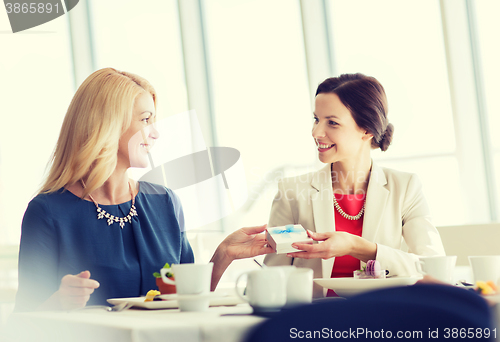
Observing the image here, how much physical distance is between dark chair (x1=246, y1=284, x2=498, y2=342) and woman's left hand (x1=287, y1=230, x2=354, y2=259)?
0.72 m

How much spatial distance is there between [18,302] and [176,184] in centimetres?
370

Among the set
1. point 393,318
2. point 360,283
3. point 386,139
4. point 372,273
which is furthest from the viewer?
point 386,139

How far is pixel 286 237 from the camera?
113 centimetres

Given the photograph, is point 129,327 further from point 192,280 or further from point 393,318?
point 393,318

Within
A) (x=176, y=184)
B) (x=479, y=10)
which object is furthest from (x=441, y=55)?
(x=176, y=184)

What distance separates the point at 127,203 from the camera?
4.59 ft

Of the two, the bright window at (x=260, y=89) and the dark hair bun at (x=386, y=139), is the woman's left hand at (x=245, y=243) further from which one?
the bright window at (x=260, y=89)

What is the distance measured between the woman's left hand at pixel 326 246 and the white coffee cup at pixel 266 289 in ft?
1.32

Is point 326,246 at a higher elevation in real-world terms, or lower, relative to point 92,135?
lower

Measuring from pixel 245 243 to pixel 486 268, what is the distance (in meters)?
0.65

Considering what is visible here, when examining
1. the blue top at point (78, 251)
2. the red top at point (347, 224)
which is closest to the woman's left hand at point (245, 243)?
the blue top at point (78, 251)

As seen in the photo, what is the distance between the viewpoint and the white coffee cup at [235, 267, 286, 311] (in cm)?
68

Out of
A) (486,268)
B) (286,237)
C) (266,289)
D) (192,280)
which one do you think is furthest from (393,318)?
(286,237)

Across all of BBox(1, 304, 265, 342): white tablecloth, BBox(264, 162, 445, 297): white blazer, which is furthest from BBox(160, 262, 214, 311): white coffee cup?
BBox(264, 162, 445, 297): white blazer
